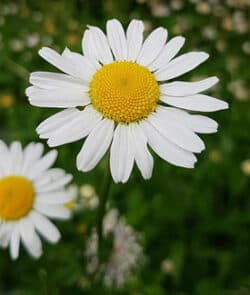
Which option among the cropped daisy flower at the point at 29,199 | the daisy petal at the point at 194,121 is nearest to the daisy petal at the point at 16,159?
the cropped daisy flower at the point at 29,199

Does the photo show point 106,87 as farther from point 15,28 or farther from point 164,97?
point 15,28

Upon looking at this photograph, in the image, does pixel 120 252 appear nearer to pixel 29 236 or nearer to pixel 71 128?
pixel 29 236

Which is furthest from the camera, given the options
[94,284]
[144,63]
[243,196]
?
[243,196]

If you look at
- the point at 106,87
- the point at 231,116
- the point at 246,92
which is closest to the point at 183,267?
the point at 231,116

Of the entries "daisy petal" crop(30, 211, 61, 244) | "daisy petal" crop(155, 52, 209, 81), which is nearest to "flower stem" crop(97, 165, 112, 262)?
"daisy petal" crop(30, 211, 61, 244)

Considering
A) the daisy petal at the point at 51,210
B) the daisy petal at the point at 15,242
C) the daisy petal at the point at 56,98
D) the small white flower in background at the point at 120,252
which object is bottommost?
the small white flower in background at the point at 120,252

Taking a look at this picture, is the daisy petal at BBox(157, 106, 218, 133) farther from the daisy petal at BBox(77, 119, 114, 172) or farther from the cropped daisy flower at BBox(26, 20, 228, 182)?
the daisy petal at BBox(77, 119, 114, 172)

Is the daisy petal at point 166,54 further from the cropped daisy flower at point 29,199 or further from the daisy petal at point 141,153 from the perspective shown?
the cropped daisy flower at point 29,199
